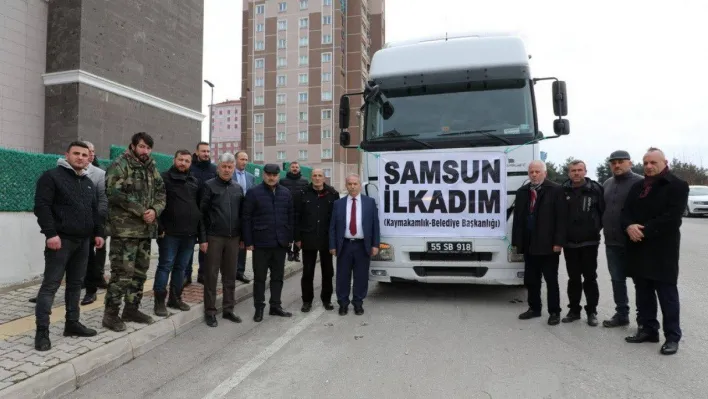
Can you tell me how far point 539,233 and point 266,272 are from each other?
11.1 feet

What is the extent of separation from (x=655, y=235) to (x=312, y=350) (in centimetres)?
351

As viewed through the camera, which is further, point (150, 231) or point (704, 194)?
point (704, 194)

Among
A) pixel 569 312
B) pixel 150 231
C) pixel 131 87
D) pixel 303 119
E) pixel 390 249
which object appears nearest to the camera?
pixel 150 231

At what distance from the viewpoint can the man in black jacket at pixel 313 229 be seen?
582 centimetres

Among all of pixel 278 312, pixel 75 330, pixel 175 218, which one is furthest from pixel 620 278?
pixel 75 330

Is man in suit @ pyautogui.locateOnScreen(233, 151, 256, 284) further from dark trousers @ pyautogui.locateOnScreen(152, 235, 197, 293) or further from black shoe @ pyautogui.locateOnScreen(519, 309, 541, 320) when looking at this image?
black shoe @ pyautogui.locateOnScreen(519, 309, 541, 320)

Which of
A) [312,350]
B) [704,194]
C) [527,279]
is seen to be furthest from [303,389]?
[704,194]

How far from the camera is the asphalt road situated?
3.37 meters

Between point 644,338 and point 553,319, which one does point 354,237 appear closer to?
point 553,319

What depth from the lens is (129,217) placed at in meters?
4.46

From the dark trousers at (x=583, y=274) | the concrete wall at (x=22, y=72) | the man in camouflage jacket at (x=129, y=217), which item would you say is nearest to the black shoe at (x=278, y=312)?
the man in camouflage jacket at (x=129, y=217)

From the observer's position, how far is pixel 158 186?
4723 mm

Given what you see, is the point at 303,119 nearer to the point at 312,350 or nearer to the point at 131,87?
the point at 131,87

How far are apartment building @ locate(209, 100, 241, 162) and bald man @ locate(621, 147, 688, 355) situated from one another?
104 meters
